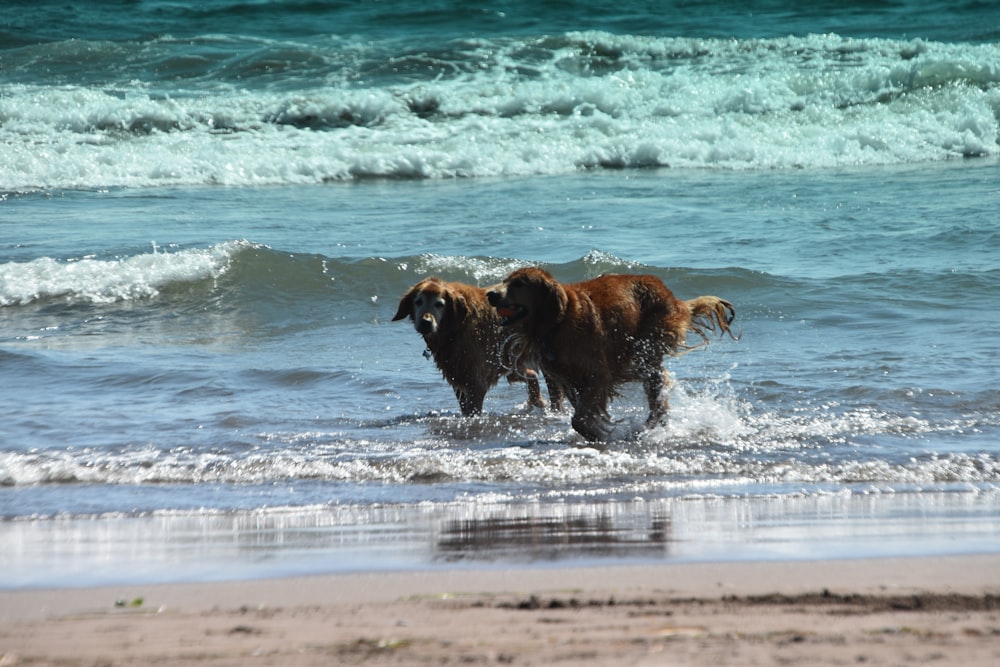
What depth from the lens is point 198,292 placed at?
12391 mm

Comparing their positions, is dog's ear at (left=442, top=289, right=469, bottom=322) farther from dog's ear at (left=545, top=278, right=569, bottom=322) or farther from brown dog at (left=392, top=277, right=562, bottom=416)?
dog's ear at (left=545, top=278, right=569, bottom=322)

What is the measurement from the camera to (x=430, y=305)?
8031 millimetres

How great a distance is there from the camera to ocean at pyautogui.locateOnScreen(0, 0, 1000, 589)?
547 cm

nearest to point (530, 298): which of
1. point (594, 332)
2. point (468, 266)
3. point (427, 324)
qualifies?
point (594, 332)

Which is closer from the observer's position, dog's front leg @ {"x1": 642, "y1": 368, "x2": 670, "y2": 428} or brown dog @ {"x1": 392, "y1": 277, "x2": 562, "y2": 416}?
dog's front leg @ {"x1": 642, "y1": 368, "x2": 670, "y2": 428}

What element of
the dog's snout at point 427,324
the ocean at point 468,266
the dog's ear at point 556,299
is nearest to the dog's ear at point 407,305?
the dog's snout at point 427,324

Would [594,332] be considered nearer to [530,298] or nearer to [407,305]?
[530,298]

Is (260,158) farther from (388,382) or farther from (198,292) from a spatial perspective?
(388,382)

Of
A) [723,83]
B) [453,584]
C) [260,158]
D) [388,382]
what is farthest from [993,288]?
[723,83]

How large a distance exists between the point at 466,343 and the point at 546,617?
4.62 metres

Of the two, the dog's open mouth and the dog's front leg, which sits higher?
the dog's open mouth

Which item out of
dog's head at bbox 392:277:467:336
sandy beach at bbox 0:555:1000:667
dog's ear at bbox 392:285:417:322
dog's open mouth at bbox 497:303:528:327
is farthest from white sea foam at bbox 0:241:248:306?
sandy beach at bbox 0:555:1000:667

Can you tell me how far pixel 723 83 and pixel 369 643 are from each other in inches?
889

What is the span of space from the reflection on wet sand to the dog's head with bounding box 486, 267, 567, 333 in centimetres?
198
